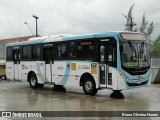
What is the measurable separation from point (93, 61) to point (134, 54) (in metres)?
1.95

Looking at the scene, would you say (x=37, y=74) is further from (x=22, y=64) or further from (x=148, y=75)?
(x=148, y=75)

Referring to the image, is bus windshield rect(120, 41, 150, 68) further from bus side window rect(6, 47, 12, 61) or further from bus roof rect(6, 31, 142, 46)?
bus side window rect(6, 47, 12, 61)

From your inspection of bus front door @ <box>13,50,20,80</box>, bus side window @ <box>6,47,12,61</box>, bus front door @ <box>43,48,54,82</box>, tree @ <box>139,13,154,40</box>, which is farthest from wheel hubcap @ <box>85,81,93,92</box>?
tree @ <box>139,13,154,40</box>

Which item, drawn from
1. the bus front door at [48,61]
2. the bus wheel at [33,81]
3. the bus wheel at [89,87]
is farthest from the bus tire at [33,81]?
the bus wheel at [89,87]

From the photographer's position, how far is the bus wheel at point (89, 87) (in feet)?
53.8

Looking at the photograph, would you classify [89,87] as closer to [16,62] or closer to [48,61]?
[48,61]

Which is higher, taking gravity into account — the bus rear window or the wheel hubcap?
the bus rear window

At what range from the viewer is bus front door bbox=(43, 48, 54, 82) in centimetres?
1934

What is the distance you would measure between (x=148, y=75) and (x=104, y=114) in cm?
554

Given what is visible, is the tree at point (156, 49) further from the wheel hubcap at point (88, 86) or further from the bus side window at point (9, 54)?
the wheel hubcap at point (88, 86)

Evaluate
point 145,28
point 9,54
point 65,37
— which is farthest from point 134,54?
point 145,28

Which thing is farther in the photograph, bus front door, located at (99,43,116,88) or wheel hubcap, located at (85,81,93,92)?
wheel hubcap, located at (85,81,93,92)

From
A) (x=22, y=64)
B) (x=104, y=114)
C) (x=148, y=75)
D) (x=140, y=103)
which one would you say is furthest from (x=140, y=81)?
→ (x=22, y=64)

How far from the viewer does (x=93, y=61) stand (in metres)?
16.2
